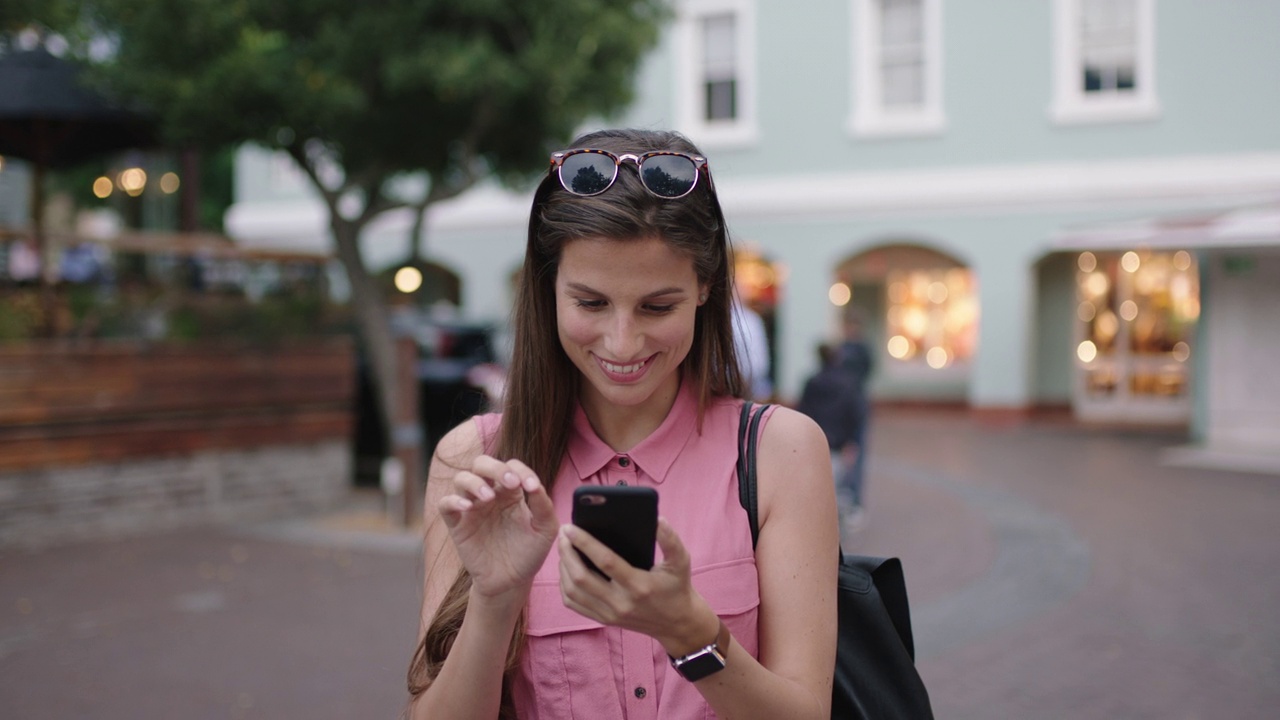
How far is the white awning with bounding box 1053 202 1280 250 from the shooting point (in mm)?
12562

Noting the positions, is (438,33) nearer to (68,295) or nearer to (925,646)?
(68,295)

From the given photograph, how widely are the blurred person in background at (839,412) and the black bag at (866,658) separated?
7.00 metres

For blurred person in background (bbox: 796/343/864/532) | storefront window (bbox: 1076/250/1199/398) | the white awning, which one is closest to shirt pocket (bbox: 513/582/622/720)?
blurred person in background (bbox: 796/343/864/532)

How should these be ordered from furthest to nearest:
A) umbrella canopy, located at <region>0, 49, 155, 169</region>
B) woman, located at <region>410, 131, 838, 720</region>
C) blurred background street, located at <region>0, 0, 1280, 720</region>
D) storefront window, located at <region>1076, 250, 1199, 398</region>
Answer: storefront window, located at <region>1076, 250, 1199, 398</region>, umbrella canopy, located at <region>0, 49, 155, 169</region>, blurred background street, located at <region>0, 0, 1280, 720</region>, woman, located at <region>410, 131, 838, 720</region>

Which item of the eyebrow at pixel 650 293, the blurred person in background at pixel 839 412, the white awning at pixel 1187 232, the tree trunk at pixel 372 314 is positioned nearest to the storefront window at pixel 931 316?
the white awning at pixel 1187 232

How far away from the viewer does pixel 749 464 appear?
1.77 m

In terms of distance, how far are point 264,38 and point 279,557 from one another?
388 centimetres

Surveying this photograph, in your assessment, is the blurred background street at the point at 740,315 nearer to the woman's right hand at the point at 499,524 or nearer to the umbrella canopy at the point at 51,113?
the umbrella canopy at the point at 51,113

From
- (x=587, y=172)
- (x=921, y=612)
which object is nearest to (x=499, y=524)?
(x=587, y=172)

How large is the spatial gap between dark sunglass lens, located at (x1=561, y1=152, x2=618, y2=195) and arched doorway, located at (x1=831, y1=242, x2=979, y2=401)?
1819 cm

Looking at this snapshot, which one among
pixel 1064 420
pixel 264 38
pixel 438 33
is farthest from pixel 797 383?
pixel 264 38

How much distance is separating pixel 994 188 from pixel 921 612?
11839 mm

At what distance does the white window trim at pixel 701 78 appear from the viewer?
18547 millimetres

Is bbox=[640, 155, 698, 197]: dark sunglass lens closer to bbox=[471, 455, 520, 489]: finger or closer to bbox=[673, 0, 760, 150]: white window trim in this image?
bbox=[471, 455, 520, 489]: finger
